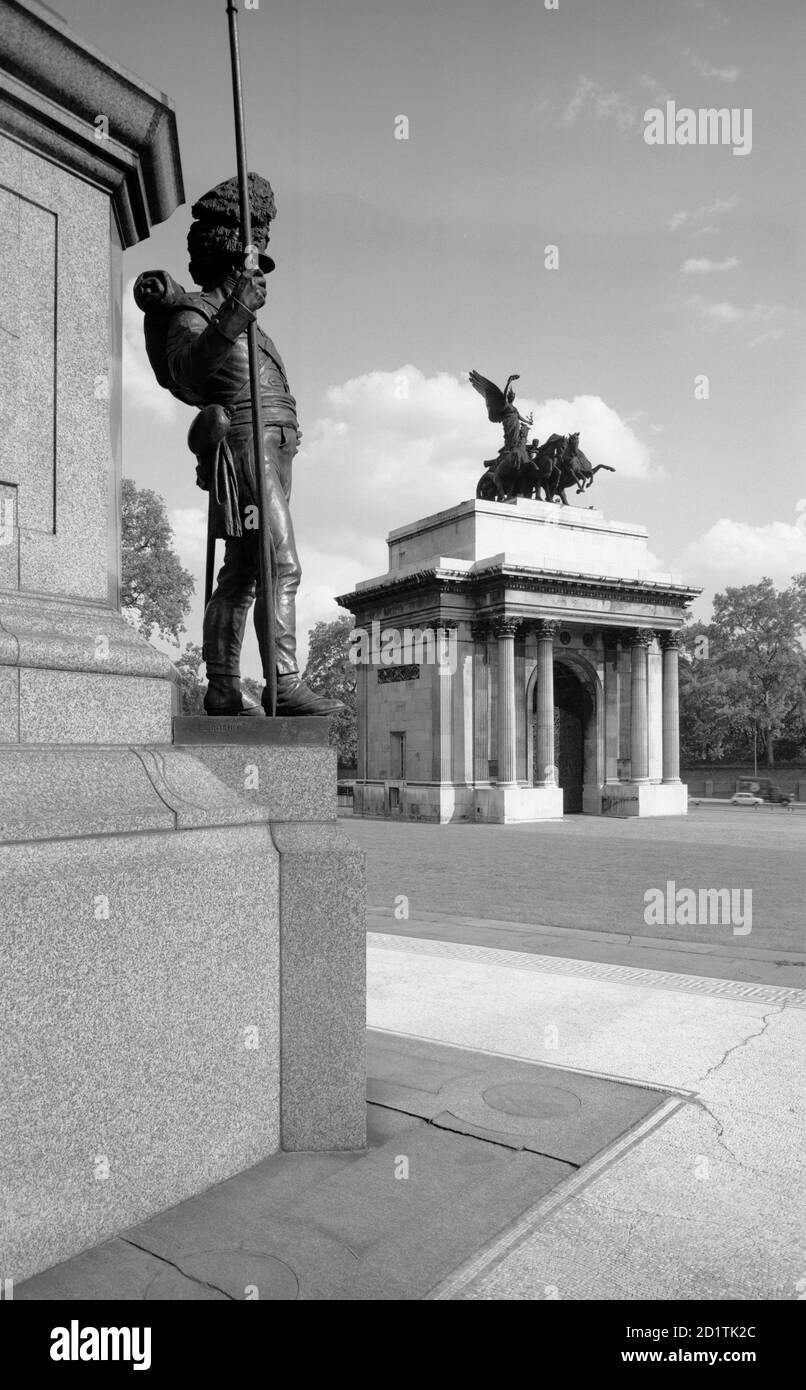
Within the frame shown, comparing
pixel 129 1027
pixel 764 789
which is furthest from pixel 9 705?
pixel 764 789

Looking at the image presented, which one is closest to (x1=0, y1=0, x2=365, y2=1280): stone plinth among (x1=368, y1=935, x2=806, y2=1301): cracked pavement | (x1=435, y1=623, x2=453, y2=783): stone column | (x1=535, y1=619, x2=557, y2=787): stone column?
(x1=368, y1=935, x2=806, y2=1301): cracked pavement

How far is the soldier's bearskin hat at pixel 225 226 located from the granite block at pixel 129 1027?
9.86 ft

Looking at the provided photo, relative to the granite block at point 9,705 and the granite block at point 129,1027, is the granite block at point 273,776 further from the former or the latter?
the granite block at point 9,705

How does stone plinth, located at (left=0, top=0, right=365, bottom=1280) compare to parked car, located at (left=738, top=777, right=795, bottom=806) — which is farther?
parked car, located at (left=738, top=777, right=795, bottom=806)

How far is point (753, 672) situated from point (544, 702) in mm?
38621

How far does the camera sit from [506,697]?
37062 millimetres

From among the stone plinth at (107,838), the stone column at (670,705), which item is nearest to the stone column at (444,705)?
the stone column at (670,705)

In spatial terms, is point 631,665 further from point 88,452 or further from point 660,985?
point 88,452

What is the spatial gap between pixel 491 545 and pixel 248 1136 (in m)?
35.9

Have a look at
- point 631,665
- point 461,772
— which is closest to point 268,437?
point 461,772

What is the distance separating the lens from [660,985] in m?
7.62

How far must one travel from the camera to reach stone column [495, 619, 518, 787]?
3684 centimetres

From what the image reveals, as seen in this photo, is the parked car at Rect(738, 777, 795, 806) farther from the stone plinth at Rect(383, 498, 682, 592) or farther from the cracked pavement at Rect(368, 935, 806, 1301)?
the cracked pavement at Rect(368, 935, 806, 1301)

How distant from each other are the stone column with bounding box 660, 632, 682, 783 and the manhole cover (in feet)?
126
